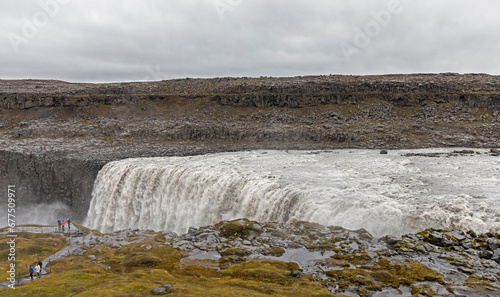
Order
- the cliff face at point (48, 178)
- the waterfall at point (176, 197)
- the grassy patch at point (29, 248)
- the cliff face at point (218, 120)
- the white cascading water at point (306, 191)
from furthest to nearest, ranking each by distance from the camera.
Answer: the cliff face at point (218, 120)
the cliff face at point (48, 178)
the waterfall at point (176, 197)
the white cascading water at point (306, 191)
the grassy patch at point (29, 248)

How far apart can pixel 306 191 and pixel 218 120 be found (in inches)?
1952

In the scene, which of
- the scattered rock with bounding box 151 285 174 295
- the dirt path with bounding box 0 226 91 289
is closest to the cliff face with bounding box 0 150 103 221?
the dirt path with bounding box 0 226 91 289

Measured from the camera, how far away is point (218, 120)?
7544cm

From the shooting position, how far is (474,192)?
25.5 meters

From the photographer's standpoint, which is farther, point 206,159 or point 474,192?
point 206,159

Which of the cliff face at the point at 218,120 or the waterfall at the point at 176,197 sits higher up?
the cliff face at the point at 218,120

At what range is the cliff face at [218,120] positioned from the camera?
54.8 meters

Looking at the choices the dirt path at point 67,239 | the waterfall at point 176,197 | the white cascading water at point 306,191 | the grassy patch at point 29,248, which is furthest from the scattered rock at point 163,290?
the waterfall at point 176,197

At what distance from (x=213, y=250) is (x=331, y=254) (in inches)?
274

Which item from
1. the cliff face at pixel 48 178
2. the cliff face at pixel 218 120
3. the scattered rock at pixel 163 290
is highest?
the cliff face at pixel 218 120

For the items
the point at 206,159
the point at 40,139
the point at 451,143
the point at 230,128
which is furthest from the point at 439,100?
the point at 40,139

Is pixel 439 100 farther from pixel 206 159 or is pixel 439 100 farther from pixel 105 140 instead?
pixel 105 140

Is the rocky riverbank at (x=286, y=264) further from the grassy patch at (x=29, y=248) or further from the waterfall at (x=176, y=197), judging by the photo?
the waterfall at (x=176, y=197)

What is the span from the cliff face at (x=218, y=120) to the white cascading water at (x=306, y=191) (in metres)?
8.62
